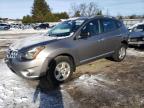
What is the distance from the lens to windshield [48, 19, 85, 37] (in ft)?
25.5

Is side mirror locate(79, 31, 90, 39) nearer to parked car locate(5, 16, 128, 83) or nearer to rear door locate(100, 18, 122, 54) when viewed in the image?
parked car locate(5, 16, 128, 83)

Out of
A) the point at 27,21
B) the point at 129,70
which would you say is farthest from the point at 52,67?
the point at 27,21

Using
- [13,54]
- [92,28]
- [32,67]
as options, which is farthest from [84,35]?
[13,54]

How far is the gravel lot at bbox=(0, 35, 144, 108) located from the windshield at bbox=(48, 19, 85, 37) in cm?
131

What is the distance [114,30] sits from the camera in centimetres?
930

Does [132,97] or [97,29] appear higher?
[97,29]

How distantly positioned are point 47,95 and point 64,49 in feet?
4.78

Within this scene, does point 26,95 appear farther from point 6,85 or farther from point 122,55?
point 122,55

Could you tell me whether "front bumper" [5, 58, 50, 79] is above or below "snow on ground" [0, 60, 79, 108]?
above

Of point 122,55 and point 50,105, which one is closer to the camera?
point 50,105

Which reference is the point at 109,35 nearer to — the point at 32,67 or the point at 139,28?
the point at 32,67

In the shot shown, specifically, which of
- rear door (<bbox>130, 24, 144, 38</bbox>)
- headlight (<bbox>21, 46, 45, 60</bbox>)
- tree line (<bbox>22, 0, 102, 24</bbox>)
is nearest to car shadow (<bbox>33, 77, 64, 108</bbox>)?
headlight (<bbox>21, 46, 45, 60</bbox>)

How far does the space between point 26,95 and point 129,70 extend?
368 centimetres

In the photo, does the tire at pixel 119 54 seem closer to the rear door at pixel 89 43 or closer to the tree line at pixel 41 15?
the rear door at pixel 89 43
